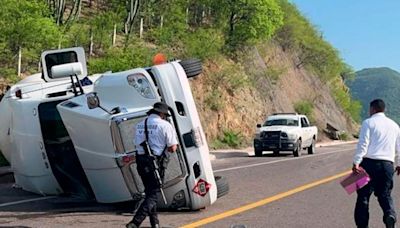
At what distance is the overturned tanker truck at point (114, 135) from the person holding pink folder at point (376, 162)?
8.01 ft

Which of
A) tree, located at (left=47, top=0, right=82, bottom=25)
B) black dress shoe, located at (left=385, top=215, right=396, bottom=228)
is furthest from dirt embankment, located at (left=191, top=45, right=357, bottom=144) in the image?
black dress shoe, located at (left=385, top=215, right=396, bottom=228)

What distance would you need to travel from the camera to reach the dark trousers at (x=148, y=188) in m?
7.62

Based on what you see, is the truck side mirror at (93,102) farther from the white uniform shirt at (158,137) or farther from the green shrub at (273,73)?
the green shrub at (273,73)

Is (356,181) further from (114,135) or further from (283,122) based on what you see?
(283,122)

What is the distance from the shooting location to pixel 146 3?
4441cm

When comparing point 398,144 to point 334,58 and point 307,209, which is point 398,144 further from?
point 334,58

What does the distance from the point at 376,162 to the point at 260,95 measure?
4263cm

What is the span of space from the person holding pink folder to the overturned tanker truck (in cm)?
244

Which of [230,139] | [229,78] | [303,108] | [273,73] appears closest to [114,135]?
[230,139]

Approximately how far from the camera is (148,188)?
771 cm

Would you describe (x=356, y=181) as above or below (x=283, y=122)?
above

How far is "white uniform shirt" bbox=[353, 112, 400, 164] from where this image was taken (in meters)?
7.57

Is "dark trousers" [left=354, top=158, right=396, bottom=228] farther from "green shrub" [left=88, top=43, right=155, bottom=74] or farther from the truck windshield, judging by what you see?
"green shrub" [left=88, top=43, right=155, bottom=74]

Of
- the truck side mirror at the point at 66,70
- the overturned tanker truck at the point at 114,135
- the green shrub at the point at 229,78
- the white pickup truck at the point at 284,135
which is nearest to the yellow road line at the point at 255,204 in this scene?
the overturned tanker truck at the point at 114,135
